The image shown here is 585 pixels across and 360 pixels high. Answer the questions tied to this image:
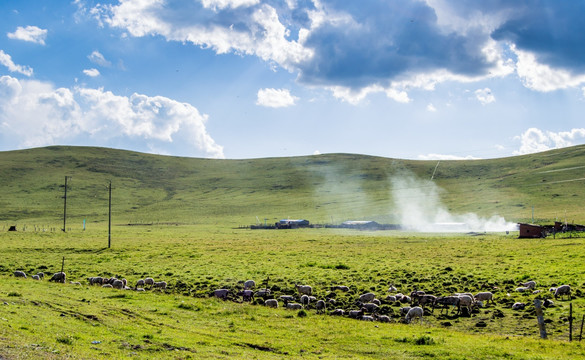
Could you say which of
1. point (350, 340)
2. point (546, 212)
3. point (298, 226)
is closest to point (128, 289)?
point (350, 340)

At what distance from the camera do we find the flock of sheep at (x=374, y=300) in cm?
2311

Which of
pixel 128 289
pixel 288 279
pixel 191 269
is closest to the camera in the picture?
pixel 128 289

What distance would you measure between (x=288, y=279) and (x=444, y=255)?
2238 cm

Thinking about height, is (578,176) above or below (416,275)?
above

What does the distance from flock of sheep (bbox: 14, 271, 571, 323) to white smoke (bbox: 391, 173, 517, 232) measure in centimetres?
7308

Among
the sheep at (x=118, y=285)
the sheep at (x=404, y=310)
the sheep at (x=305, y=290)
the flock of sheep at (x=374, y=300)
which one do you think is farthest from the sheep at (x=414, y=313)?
the sheep at (x=118, y=285)

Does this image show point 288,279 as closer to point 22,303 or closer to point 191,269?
point 191,269

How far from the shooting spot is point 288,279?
108 feet

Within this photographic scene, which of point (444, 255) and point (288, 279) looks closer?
point (288, 279)

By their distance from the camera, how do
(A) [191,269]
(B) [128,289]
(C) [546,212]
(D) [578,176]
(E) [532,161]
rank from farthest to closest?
(E) [532,161]
(D) [578,176]
(C) [546,212]
(A) [191,269]
(B) [128,289]

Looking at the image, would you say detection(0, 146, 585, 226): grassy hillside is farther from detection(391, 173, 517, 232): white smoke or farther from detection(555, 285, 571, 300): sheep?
detection(555, 285, 571, 300): sheep

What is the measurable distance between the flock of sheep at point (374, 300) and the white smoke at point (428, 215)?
73076 millimetres

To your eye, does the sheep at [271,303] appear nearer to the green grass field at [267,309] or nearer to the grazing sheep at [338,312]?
the green grass field at [267,309]

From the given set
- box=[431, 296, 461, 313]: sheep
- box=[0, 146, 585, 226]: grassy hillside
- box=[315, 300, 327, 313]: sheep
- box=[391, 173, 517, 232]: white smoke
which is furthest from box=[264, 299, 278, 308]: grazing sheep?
box=[0, 146, 585, 226]: grassy hillside
